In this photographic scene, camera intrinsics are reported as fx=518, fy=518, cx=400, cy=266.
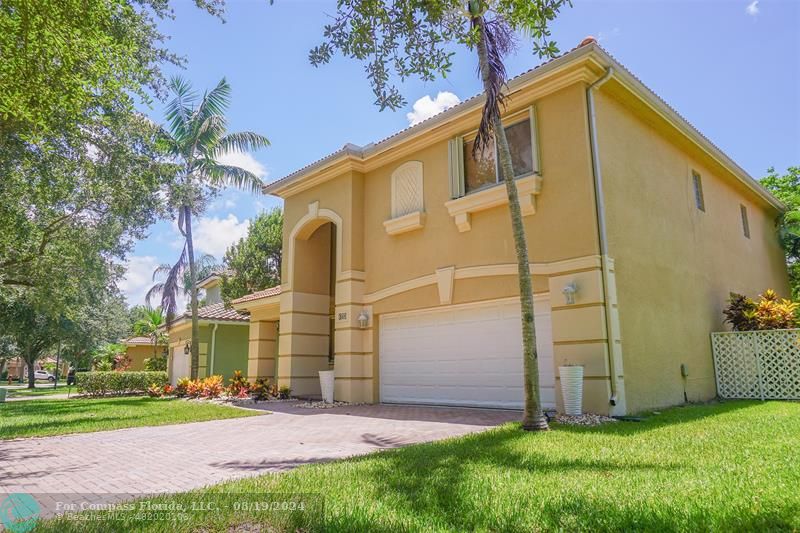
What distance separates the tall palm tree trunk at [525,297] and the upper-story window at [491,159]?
7.86ft

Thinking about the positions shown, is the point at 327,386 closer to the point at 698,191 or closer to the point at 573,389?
the point at 573,389

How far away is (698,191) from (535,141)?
6212 mm

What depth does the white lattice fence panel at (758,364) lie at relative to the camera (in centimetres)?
1146

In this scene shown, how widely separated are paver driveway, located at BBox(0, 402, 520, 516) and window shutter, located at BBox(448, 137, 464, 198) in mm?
4816

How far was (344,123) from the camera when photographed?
33.4 feet

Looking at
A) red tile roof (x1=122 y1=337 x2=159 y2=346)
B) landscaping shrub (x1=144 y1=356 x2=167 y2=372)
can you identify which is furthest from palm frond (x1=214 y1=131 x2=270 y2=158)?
red tile roof (x1=122 y1=337 x2=159 y2=346)

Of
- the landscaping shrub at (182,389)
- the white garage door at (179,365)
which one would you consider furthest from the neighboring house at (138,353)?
the landscaping shrub at (182,389)

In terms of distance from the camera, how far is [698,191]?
1370 centimetres

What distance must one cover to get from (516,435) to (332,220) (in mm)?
9029

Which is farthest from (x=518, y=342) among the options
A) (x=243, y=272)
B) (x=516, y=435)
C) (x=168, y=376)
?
(x=243, y=272)

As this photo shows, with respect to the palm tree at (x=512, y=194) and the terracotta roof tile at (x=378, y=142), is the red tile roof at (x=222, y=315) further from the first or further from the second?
the palm tree at (x=512, y=194)

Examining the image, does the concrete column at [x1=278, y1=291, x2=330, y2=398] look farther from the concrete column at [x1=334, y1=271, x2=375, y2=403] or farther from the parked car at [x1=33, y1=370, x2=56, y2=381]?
the parked car at [x1=33, y1=370, x2=56, y2=381]

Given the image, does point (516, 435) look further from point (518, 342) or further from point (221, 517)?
point (221, 517)

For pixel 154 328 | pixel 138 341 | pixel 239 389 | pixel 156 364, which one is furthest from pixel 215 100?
pixel 154 328
